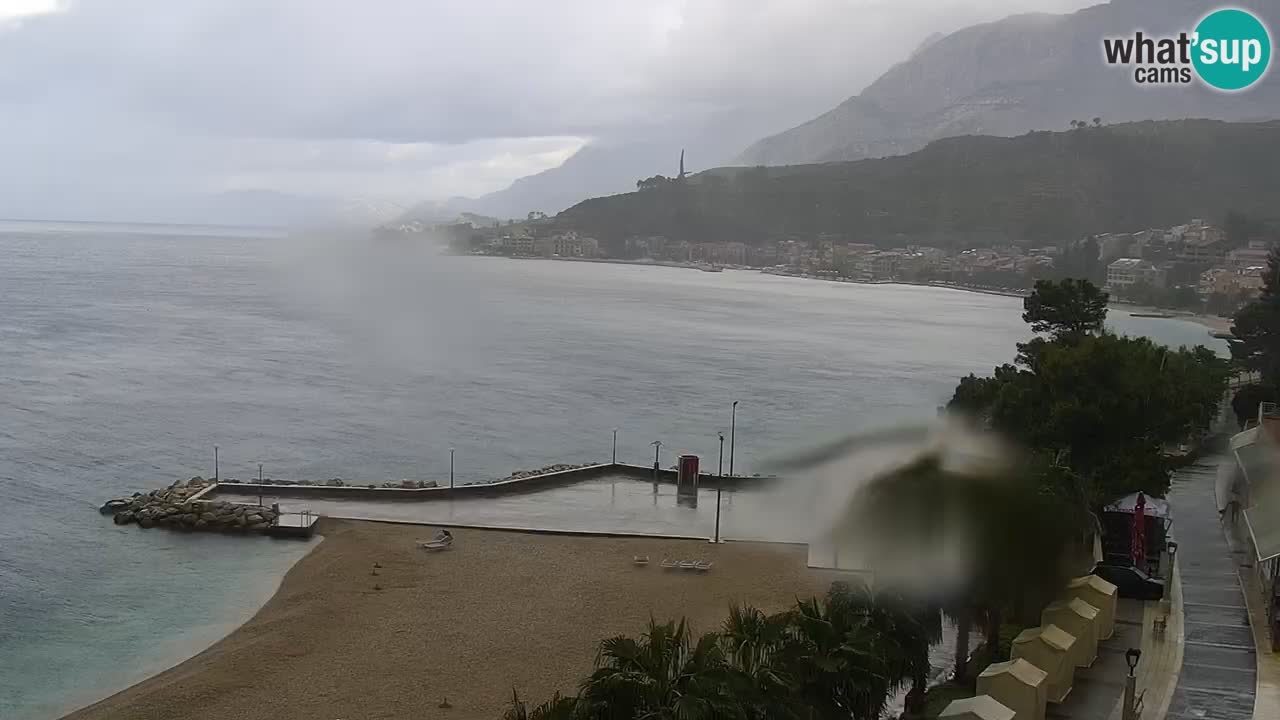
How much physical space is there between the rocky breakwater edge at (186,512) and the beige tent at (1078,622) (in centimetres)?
1684

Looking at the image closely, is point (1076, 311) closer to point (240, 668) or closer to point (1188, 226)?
point (240, 668)

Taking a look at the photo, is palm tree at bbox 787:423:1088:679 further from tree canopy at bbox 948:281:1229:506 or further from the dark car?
tree canopy at bbox 948:281:1229:506

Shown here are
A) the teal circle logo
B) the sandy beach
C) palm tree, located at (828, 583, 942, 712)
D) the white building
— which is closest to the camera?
palm tree, located at (828, 583, 942, 712)

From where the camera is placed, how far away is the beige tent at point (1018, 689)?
963cm

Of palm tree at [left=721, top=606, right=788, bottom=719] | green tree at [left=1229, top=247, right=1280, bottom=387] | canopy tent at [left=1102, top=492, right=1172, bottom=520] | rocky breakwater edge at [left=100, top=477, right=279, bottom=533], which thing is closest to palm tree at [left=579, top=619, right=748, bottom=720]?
palm tree at [left=721, top=606, right=788, bottom=719]

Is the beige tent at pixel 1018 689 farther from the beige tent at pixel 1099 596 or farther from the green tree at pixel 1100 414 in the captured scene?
the green tree at pixel 1100 414

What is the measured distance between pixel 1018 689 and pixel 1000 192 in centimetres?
13942

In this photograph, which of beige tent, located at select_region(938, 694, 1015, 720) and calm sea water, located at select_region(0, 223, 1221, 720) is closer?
beige tent, located at select_region(938, 694, 1015, 720)

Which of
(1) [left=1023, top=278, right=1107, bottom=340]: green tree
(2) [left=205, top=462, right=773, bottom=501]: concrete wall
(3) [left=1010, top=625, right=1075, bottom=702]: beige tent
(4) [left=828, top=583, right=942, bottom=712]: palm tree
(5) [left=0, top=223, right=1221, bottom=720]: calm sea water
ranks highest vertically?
(1) [left=1023, top=278, right=1107, bottom=340]: green tree

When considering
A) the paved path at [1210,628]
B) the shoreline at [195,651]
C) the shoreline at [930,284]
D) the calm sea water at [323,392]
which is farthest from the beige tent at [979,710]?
the shoreline at [930,284]

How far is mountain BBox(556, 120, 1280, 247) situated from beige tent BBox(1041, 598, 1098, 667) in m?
122

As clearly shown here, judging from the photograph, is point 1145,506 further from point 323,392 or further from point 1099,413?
point 323,392

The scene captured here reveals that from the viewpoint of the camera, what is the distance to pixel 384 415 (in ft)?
141

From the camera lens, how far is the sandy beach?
14.5 meters
